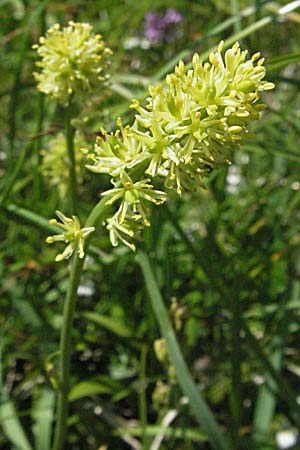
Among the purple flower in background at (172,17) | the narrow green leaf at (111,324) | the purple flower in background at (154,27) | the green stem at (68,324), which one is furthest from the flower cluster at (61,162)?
the purple flower in background at (172,17)

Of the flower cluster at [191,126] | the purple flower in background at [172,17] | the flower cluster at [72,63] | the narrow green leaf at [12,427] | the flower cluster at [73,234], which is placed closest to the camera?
the flower cluster at [191,126]

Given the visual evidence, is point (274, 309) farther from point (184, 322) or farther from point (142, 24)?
point (142, 24)

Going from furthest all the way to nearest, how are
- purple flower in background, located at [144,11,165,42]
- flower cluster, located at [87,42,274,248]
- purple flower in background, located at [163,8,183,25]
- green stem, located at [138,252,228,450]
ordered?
purple flower in background, located at [163,8,183,25] → purple flower in background, located at [144,11,165,42] → green stem, located at [138,252,228,450] → flower cluster, located at [87,42,274,248]

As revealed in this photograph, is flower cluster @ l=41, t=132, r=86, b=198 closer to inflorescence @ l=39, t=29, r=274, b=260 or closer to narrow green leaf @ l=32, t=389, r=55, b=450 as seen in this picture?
narrow green leaf @ l=32, t=389, r=55, b=450

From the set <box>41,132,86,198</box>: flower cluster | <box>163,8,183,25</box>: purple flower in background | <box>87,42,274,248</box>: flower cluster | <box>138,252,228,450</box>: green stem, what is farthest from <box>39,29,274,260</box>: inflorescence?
<box>163,8,183,25</box>: purple flower in background

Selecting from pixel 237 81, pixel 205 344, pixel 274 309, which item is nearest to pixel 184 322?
pixel 205 344

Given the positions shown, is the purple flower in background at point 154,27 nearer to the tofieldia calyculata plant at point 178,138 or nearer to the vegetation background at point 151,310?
the vegetation background at point 151,310

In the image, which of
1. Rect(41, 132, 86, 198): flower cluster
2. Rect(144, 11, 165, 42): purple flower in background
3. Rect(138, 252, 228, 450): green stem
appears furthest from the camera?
Rect(144, 11, 165, 42): purple flower in background
